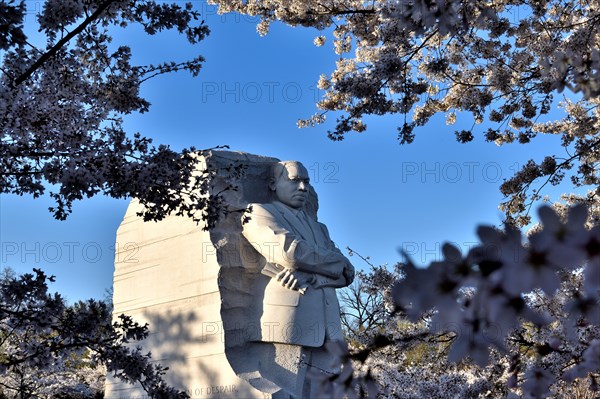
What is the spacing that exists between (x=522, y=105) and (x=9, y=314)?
5.78 metres

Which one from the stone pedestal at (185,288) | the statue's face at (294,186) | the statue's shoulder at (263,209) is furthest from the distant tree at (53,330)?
the statue's face at (294,186)

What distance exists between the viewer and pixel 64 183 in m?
3.73

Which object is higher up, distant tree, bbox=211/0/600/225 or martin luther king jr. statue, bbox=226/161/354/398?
distant tree, bbox=211/0/600/225

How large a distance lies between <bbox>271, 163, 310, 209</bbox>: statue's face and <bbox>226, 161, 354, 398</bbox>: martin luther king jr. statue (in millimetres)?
235

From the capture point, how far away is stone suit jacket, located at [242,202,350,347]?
6.60 m

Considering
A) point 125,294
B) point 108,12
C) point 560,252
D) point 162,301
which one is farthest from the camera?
point 125,294

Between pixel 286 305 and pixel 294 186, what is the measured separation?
1325 mm

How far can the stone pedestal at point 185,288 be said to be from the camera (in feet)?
21.6

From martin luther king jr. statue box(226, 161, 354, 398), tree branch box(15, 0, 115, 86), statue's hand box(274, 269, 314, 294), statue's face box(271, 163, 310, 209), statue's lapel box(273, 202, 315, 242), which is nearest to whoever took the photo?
tree branch box(15, 0, 115, 86)

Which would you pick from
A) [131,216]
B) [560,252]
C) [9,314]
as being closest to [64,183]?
[9,314]

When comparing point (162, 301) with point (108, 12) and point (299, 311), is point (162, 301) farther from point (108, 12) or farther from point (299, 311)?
point (108, 12)

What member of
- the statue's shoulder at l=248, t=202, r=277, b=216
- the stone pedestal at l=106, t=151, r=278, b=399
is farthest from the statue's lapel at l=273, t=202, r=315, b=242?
the stone pedestal at l=106, t=151, r=278, b=399

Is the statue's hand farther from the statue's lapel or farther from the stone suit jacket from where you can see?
the statue's lapel

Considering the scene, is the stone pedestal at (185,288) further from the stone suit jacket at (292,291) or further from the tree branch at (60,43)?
the tree branch at (60,43)
